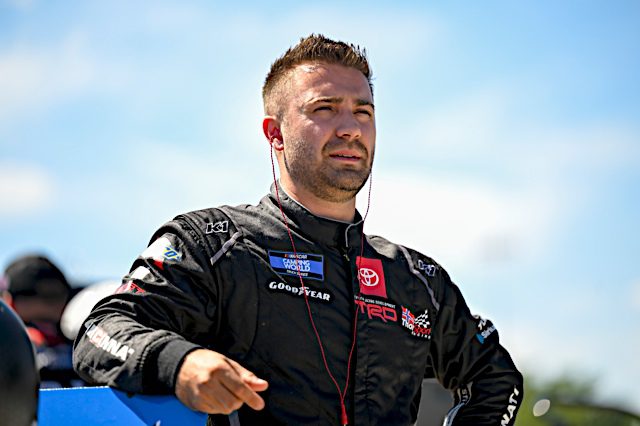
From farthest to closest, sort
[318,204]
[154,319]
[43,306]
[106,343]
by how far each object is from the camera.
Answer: [43,306]
[318,204]
[154,319]
[106,343]

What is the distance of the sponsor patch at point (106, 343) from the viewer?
2.69 meters

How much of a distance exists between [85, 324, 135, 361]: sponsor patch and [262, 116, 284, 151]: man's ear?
1157 millimetres

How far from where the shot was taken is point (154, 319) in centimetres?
288

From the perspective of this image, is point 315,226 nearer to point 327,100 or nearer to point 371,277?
point 371,277

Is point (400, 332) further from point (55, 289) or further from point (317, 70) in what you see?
point (55, 289)

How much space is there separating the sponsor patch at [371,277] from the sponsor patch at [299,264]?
0.57 ft

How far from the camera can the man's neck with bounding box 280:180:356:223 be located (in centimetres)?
350

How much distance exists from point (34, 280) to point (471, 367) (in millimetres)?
4403

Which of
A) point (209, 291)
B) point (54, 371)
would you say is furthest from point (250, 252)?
point (54, 371)

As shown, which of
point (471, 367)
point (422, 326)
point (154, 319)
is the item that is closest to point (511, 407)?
point (471, 367)

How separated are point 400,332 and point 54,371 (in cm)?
409

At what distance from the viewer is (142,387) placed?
2.64 metres

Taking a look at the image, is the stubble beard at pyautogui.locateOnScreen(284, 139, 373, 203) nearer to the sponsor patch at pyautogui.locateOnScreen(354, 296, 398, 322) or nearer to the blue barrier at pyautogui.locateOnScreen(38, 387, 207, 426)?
the sponsor patch at pyautogui.locateOnScreen(354, 296, 398, 322)

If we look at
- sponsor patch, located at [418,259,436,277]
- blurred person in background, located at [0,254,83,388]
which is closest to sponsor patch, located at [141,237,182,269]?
sponsor patch, located at [418,259,436,277]
